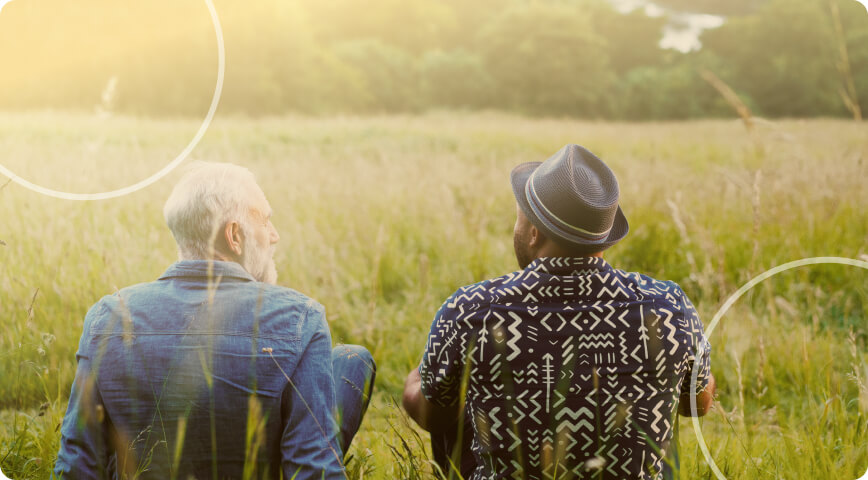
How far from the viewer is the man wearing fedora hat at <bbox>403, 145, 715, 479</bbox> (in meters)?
1.58

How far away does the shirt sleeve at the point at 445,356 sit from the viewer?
1.63 meters

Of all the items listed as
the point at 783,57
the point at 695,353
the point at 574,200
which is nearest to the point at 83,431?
the point at 574,200

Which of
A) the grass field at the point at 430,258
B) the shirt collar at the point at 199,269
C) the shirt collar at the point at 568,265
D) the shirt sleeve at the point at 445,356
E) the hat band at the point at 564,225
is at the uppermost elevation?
the hat band at the point at 564,225

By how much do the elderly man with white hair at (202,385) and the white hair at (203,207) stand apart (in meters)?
0.07

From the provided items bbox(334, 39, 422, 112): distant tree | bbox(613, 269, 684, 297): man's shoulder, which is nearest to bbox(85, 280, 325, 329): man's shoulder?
bbox(613, 269, 684, 297): man's shoulder

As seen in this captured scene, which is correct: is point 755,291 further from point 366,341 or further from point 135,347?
point 135,347

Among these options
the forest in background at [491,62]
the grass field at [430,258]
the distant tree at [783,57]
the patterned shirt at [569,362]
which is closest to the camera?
the patterned shirt at [569,362]

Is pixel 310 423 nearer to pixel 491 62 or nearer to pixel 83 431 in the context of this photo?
pixel 83 431

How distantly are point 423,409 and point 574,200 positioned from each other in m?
0.73

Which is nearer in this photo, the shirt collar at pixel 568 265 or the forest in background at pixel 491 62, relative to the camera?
the shirt collar at pixel 568 265

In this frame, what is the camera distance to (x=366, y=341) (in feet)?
11.5

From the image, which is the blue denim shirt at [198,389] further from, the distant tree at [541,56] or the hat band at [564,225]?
the distant tree at [541,56]

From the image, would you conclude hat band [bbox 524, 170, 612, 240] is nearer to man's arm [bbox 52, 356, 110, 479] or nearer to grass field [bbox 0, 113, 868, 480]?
grass field [bbox 0, 113, 868, 480]

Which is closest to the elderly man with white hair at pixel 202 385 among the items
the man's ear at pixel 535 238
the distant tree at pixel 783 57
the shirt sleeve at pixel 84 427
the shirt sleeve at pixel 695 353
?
the shirt sleeve at pixel 84 427
